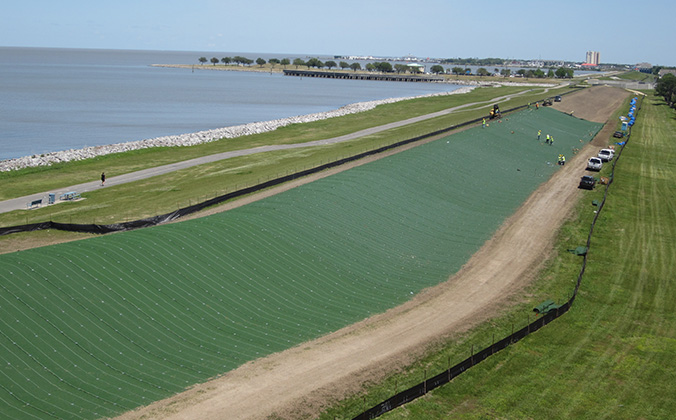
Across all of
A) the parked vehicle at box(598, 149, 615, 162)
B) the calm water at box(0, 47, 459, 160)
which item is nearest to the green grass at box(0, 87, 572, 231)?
the calm water at box(0, 47, 459, 160)

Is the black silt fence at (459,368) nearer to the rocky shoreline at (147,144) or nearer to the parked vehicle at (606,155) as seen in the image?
the parked vehicle at (606,155)

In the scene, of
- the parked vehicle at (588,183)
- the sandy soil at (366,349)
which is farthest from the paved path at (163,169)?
the parked vehicle at (588,183)

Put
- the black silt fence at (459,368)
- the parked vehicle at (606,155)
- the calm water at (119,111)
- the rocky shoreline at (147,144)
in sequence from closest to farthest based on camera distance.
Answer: the black silt fence at (459,368), the rocky shoreline at (147,144), the parked vehicle at (606,155), the calm water at (119,111)

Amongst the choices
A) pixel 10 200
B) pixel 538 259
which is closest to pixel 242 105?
pixel 10 200

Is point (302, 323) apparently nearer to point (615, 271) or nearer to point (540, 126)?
point (615, 271)

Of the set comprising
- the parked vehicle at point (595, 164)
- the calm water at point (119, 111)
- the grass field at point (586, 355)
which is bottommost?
the grass field at point (586, 355)
